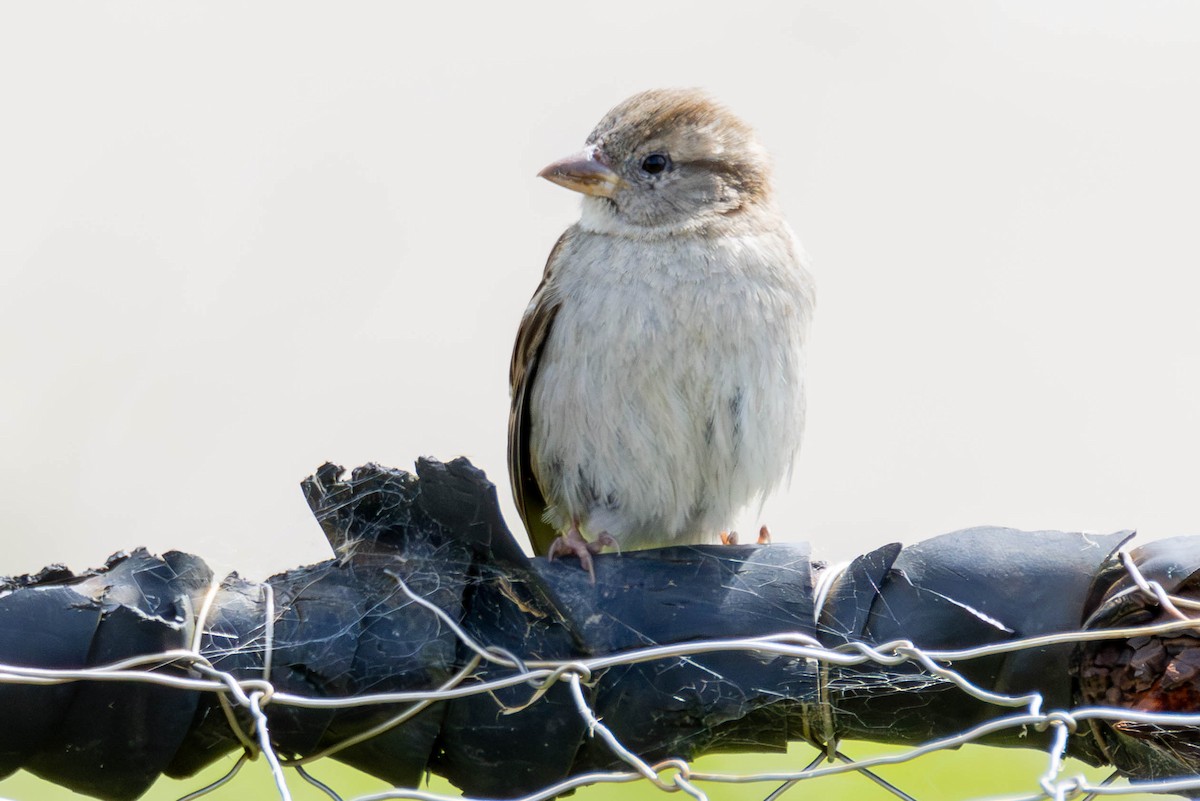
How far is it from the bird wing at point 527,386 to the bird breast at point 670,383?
0.19 ft

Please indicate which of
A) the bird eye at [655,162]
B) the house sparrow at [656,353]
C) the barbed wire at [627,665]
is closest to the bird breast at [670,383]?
the house sparrow at [656,353]

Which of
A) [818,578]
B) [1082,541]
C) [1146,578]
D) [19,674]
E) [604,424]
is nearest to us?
[19,674]

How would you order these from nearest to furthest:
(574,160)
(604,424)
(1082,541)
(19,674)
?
(19,674)
(1082,541)
(604,424)
(574,160)

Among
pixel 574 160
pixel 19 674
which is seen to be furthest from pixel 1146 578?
pixel 574 160

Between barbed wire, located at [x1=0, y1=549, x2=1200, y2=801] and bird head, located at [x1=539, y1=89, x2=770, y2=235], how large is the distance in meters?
1.91

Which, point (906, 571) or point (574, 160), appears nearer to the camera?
point (906, 571)

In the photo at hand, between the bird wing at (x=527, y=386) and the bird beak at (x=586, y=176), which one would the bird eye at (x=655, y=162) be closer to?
the bird beak at (x=586, y=176)

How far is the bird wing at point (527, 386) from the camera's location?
3.25 meters

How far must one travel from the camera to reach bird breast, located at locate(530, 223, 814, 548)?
2.99m

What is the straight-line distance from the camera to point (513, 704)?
173 centimetres

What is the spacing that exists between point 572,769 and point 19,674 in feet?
2.55

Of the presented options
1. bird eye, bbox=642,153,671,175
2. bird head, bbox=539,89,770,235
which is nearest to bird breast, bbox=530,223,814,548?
bird head, bbox=539,89,770,235

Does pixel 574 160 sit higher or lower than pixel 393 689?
higher

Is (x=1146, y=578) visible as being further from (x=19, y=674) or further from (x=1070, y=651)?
(x=19, y=674)
